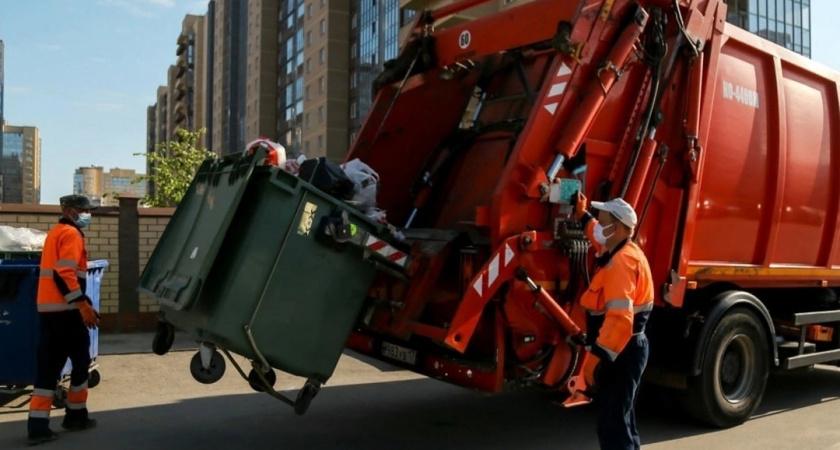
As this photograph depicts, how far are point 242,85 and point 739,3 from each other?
5161cm

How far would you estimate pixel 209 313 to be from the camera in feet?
13.3

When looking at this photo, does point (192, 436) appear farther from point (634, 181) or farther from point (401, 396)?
point (634, 181)

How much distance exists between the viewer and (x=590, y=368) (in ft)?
14.6

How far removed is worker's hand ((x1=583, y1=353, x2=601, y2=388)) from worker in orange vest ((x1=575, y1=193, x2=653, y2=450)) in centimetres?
29

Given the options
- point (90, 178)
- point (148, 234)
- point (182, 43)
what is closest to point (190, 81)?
point (182, 43)

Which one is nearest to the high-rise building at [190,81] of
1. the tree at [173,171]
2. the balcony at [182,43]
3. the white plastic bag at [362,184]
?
the balcony at [182,43]

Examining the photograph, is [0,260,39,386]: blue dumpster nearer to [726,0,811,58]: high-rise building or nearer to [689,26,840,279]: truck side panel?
[689,26,840,279]: truck side panel

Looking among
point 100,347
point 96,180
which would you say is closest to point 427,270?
point 100,347

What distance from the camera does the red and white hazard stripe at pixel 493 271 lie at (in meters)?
4.21

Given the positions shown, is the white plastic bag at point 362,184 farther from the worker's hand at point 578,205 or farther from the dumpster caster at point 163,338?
the dumpster caster at point 163,338

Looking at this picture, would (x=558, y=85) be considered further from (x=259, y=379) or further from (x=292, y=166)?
(x=259, y=379)

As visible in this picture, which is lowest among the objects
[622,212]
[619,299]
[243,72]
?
[619,299]

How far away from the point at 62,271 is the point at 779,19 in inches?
1462

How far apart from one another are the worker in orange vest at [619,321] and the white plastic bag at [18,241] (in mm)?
5131
